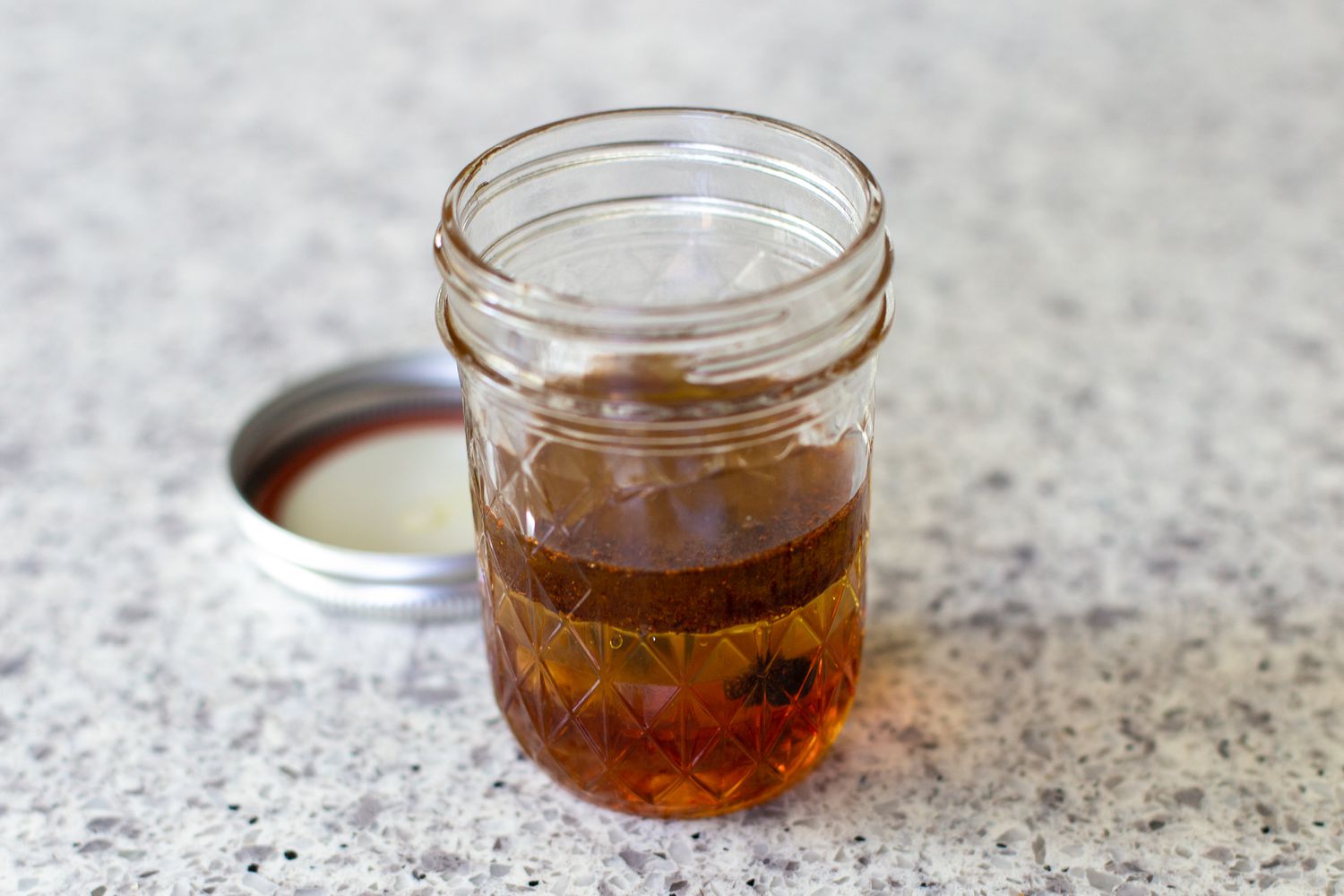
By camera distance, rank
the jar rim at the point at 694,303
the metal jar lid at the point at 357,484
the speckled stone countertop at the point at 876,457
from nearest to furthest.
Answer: the jar rim at the point at 694,303, the speckled stone countertop at the point at 876,457, the metal jar lid at the point at 357,484

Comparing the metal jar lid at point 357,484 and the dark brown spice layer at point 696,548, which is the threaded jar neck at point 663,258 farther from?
the metal jar lid at point 357,484

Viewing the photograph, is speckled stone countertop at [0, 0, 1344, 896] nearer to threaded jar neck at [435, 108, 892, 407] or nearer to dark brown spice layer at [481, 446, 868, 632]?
dark brown spice layer at [481, 446, 868, 632]

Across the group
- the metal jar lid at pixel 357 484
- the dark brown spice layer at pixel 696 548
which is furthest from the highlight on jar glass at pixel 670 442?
the metal jar lid at pixel 357 484

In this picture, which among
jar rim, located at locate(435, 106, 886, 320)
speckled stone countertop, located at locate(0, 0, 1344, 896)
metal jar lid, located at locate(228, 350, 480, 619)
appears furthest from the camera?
metal jar lid, located at locate(228, 350, 480, 619)

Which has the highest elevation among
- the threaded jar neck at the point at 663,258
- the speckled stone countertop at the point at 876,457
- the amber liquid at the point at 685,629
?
the threaded jar neck at the point at 663,258

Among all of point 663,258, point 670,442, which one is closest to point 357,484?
point 663,258

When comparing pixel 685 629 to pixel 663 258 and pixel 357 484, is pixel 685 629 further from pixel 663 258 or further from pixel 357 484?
pixel 357 484

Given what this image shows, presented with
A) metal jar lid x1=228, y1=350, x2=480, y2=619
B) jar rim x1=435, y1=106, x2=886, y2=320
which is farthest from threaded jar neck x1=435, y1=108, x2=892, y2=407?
metal jar lid x1=228, y1=350, x2=480, y2=619
